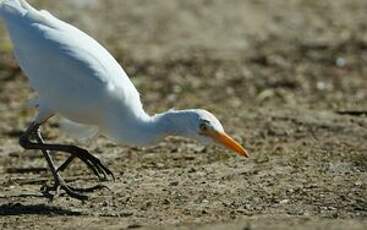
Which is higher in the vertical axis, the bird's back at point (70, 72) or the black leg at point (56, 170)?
the bird's back at point (70, 72)

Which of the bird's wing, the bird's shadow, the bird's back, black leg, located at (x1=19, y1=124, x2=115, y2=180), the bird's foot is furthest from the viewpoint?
the bird's wing

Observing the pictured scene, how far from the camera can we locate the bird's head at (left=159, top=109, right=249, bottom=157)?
8.55m

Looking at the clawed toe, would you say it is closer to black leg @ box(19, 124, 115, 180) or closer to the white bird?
the white bird

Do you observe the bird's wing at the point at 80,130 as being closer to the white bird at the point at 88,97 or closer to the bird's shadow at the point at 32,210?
the white bird at the point at 88,97

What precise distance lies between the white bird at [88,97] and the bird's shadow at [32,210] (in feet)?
0.88

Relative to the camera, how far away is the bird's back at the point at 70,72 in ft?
28.6

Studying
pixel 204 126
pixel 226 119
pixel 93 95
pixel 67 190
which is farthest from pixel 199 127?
pixel 226 119

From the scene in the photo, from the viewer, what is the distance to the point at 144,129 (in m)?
8.77

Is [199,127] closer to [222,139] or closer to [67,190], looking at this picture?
[222,139]

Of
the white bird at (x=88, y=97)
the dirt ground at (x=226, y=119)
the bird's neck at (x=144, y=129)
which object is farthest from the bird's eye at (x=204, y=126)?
the dirt ground at (x=226, y=119)

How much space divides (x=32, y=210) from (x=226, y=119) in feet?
12.1

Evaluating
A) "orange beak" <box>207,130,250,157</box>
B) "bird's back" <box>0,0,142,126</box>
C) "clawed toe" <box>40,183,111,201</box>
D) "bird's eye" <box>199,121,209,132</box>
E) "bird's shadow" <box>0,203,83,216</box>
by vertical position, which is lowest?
"bird's shadow" <box>0,203,83,216</box>

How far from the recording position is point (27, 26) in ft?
30.1

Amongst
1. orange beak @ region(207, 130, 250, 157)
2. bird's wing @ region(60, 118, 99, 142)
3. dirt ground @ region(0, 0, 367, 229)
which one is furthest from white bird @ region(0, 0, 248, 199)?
dirt ground @ region(0, 0, 367, 229)
